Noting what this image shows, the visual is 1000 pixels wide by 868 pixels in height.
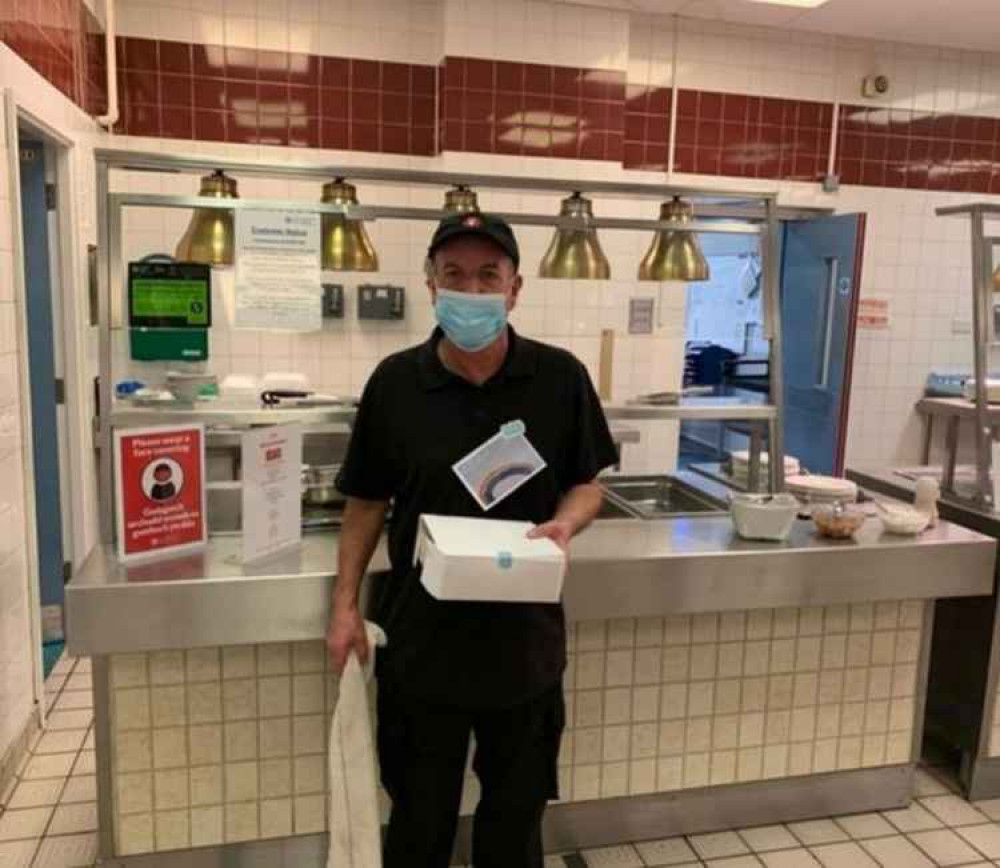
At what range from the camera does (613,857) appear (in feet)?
7.75

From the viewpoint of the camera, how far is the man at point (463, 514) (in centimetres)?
171

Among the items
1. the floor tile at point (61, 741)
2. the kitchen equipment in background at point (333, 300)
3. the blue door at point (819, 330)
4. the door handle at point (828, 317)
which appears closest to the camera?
the floor tile at point (61, 741)

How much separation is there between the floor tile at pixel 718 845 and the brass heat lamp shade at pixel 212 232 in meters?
2.02

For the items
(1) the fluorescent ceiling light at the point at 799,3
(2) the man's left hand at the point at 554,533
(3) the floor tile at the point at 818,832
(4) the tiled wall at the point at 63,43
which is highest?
(1) the fluorescent ceiling light at the point at 799,3

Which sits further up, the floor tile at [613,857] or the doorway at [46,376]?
the doorway at [46,376]

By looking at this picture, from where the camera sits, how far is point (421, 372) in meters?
1.74

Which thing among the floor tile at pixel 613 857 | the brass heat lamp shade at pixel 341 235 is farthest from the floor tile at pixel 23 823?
the brass heat lamp shade at pixel 341 235

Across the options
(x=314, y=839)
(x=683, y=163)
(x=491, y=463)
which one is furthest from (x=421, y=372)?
(x=683, y=163)

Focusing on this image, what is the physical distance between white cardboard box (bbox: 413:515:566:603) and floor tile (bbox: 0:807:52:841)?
159 cm

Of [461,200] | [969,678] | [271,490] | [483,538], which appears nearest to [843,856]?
[969,678]

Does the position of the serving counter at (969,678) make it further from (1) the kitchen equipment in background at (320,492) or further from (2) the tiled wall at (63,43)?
(2) the tiled wall at (63,43)

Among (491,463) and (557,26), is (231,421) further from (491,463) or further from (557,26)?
(557,26)

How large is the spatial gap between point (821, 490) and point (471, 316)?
1.47 m

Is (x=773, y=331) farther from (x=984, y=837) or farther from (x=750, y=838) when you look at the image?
(x=984, y=837)
